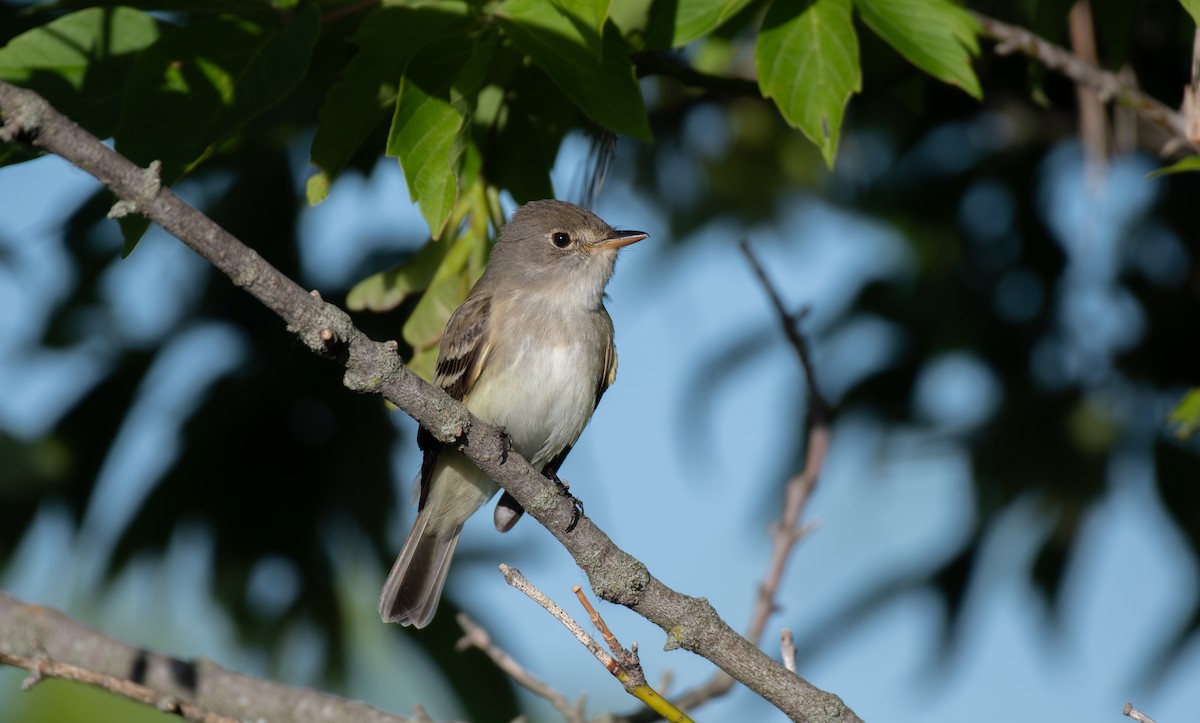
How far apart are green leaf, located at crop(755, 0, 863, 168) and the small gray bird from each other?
1.56 m

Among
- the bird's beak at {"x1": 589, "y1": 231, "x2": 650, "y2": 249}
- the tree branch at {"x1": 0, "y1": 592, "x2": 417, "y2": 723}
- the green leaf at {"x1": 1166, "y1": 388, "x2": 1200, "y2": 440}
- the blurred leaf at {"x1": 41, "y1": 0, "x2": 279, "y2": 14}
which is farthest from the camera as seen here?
the bird's beak at {"x1": 589, "y1": 231, "x2": 650, "y2": 249}

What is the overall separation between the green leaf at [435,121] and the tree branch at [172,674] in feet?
5.07

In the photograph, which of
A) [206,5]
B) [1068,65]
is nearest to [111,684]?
[206,5]

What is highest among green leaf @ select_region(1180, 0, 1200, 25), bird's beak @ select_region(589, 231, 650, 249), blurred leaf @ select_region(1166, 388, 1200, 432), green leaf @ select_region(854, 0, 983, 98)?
bird's beak @ select_region(589, 231, 650, 249)

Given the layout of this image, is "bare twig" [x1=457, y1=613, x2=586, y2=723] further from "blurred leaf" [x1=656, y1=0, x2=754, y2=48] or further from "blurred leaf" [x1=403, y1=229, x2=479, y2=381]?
"blurred leaf" [x1=656, y1=0, x2=754, y2=48]

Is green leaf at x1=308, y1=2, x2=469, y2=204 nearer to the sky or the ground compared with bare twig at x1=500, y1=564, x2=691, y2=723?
nearer to the sky

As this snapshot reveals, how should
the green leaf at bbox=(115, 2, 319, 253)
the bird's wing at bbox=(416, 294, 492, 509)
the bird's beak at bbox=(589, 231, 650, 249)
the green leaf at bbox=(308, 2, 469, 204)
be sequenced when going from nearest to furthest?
the green leaf at bbox=(115, 2, 319, 253), the green leaf at bbox=(308, 2, 469, 204), the bird's wing at bbox=(416, 294, 492, 509), the bird's beak at bbox=(589, 231, 650, 249)

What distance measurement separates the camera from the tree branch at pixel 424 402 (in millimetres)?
2328

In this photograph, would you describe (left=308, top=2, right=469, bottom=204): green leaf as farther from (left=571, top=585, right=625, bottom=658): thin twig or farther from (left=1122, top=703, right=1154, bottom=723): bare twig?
(left=1122, top=703, right=1154, bottom=723): bare twig

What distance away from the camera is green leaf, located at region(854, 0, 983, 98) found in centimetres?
332

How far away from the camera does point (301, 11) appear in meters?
3.27

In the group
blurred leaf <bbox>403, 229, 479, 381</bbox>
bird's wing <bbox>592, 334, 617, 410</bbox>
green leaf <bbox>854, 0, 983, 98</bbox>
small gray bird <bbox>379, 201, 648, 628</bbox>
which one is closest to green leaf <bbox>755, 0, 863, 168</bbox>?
green leaf <bbox>854, 0, 983, 98</bbox>

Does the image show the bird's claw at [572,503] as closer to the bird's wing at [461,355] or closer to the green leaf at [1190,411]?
the bird's wing at [461,355]

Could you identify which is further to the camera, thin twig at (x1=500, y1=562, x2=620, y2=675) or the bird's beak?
the bird's beak
